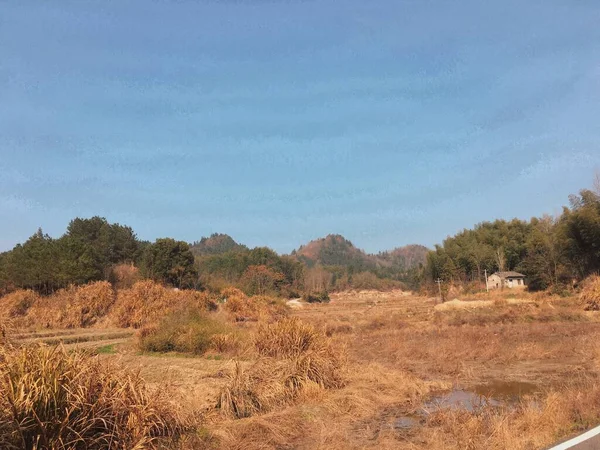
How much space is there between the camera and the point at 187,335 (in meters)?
16.9

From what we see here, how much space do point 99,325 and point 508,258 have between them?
202ft

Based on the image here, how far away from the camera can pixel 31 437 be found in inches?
190

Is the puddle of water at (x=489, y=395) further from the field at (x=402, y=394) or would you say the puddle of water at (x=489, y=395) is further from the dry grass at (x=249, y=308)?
the dry grass at (x=249, y=308)

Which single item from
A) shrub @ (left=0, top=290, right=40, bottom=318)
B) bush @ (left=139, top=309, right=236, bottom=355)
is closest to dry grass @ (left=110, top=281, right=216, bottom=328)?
shrub @ (left=0, top=290, right=40, bottom=318)

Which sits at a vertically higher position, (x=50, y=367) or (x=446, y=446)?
(x=50, y=367)

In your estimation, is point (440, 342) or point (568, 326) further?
point (568, 326)

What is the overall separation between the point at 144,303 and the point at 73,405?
26.3 metres

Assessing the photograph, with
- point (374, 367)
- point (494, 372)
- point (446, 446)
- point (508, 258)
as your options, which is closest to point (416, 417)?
point (446, 446)

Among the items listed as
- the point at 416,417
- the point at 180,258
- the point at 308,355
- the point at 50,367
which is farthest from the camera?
the point at 180,258

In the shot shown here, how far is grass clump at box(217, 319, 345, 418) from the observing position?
836 centimetres

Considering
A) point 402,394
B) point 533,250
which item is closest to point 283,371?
point 402,394

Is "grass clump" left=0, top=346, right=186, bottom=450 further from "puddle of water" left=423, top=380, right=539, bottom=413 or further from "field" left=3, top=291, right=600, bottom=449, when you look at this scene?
"puddle of water" left=423, top=380, right=539, bottom=413

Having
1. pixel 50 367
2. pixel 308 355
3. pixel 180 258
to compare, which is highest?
pixel 180 258

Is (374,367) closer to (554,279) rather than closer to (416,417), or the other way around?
(416,417)
